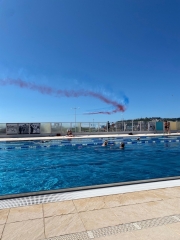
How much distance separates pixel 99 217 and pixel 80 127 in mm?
17046

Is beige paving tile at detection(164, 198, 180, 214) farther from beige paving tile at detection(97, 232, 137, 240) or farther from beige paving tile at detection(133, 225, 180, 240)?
beige paving tile at detection(97, 232, 137, 240)

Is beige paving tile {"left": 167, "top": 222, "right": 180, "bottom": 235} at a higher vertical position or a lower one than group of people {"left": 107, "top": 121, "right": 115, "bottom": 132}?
lower

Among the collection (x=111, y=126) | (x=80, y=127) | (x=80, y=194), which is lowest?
(x=80, y=194)

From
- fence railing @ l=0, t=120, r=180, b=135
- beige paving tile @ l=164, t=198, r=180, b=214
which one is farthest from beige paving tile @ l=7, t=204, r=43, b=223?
fence railing @ l=0, t=120, r=180, b=135

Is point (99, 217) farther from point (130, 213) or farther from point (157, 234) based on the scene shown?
point (157, 234)

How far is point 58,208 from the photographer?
7.16ft

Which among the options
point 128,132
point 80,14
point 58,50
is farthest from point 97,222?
point 128,132

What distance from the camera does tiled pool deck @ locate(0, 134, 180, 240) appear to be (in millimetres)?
1623

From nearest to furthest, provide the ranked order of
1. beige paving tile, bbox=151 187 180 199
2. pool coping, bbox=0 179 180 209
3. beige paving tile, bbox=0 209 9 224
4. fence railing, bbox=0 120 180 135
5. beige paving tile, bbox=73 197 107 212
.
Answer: beige paving tile, bbox=0 209 9 224, beige paving tile, bbox=73 197 107 212, pool coping, bbox=0 179 180 209, beige paving tile, bbox=151 187 180 199, fence railing, bbox=0 120 180 135

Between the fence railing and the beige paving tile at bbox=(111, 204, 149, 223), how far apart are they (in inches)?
641

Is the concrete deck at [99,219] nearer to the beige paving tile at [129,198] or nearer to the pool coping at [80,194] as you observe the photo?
the beige paving tile at [129,198]

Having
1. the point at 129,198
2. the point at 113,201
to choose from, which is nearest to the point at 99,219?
the point at 113,201

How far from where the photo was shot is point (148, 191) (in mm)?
2738

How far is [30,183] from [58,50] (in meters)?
11.8
